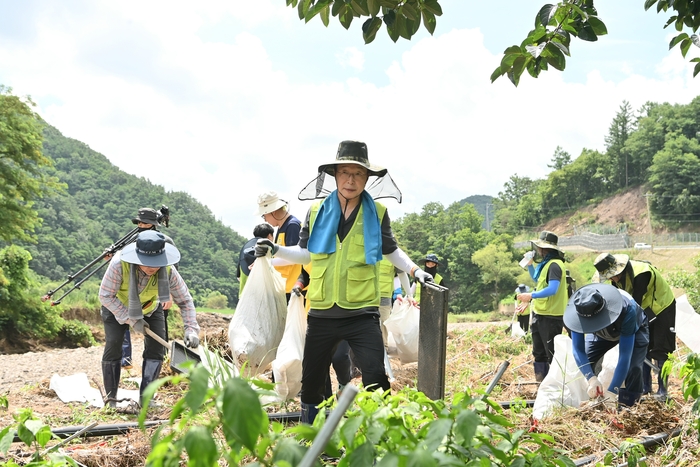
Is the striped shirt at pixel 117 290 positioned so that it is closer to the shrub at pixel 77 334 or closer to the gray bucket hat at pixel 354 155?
the gray bucket hat at pixel 354 155

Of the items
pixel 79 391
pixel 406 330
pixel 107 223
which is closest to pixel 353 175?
pixel 406 330

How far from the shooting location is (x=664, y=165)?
65500 mm

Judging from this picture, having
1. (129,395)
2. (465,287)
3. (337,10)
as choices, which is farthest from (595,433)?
(465,287)

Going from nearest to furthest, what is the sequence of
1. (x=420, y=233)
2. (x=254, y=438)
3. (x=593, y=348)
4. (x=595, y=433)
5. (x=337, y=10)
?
(x=254, y=438) → (x=337, y=10) → (x=595, y=433) → (x=593, y=348) → (x=420, y=233)

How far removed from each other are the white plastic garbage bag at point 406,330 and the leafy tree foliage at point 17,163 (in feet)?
49.6

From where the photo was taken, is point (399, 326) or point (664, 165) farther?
point (664, 165)

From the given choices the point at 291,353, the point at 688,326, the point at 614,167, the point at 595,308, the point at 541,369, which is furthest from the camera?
the point at 614,167

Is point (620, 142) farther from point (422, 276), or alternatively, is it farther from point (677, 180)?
point (422, 276)

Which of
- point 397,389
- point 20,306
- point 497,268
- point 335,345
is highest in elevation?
point 497,268

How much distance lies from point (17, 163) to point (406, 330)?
54.1 ft

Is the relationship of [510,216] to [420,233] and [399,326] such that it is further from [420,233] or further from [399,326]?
[399,326]

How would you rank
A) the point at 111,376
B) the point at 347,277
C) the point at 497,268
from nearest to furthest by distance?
the point at 347,277 < the point at 111,376 < the point at 497,268

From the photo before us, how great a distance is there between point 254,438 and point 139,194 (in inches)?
2876

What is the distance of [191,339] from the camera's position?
490cm
